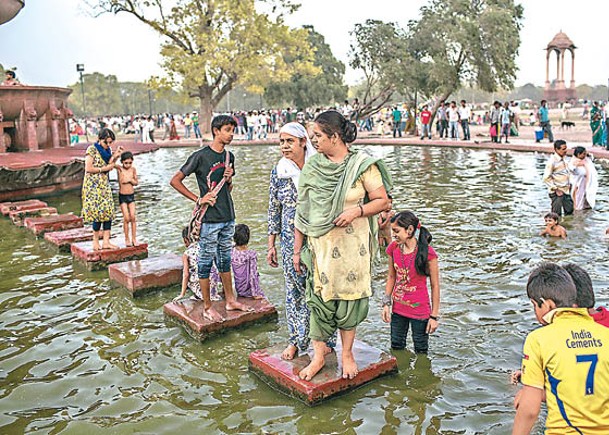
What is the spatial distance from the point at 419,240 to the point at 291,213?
974 mm

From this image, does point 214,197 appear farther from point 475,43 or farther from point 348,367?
point 475,43

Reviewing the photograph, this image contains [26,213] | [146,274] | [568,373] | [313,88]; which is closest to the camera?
[568,373]

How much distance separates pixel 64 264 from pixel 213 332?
11.6ft

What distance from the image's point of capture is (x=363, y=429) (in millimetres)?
3678

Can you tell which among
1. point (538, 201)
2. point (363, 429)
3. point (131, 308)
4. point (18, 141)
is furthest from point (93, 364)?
point (18, 141)

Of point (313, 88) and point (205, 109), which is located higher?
point (313, 88)

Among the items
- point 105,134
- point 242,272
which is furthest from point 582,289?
point 105,134

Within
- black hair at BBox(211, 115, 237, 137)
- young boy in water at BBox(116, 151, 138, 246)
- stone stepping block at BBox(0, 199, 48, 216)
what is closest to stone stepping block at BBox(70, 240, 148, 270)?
young boy in water at BBox(116, 151, 138, 246)

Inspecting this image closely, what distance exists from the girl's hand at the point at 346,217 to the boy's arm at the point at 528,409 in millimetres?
1452

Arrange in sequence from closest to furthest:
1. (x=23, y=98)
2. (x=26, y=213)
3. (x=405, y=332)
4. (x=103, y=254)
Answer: (x=405, y=332)
(x=103, y=254)
(x=26, y=213)
(x=23, y=98)

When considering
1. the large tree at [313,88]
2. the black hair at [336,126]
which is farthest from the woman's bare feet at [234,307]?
the large tree at [313,88]

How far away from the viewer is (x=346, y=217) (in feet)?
11.8

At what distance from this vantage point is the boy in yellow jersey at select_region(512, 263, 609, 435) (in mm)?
2467

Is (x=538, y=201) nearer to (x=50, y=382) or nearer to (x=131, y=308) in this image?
(x=131, y=308)
